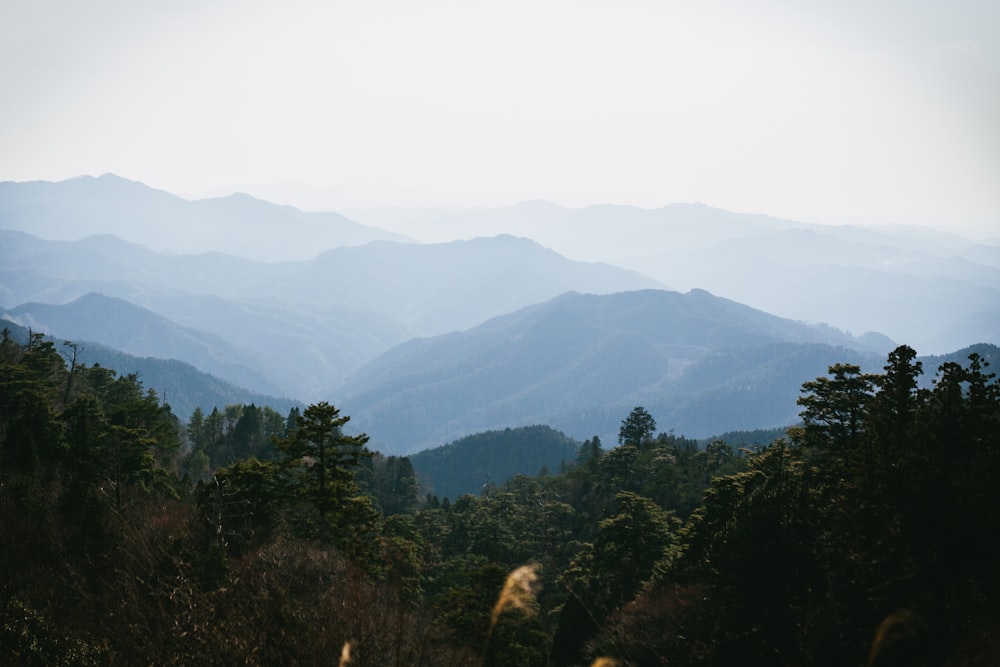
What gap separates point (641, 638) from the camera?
73.5 ft

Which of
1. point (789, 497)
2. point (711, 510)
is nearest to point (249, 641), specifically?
point (789, 497)

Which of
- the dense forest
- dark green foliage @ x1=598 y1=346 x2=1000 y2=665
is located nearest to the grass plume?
the dense forest

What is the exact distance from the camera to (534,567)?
27969 mm

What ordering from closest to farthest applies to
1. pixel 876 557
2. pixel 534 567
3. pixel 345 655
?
pixel 345 655, pixel 876 557, pixel 534 567

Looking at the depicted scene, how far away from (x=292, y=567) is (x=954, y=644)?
60.4 ft

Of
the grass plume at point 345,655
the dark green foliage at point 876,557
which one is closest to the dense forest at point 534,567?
the dark green foliage at point 876,557

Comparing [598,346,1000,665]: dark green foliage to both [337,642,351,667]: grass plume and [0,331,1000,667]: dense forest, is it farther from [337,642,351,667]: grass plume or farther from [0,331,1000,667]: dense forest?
[337,642,351,667]: grass plume

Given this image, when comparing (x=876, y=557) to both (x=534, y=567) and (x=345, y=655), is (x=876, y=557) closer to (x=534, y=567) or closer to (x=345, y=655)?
(x=345, y=655)

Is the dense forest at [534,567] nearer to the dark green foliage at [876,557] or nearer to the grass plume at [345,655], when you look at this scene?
the dark green foliage at [876,557]

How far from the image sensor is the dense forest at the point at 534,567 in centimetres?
1340

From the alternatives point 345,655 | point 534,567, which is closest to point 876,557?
point 345,655

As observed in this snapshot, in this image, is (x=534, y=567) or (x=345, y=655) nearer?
(x=345, y=655)

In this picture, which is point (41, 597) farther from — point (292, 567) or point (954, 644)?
point (954, 644)

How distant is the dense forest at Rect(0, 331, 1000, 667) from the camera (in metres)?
13.4
